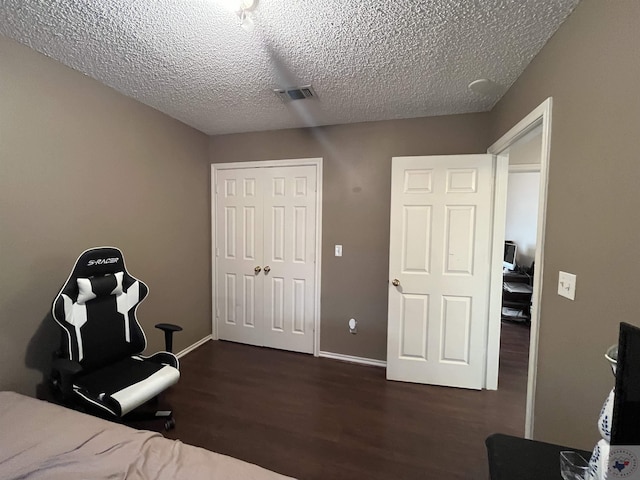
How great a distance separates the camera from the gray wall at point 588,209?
94 cm

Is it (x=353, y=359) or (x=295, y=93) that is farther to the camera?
A: (x=353, y=359)

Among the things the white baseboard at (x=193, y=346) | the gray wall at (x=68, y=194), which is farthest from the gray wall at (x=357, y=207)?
the white baseboard at (x=193, y=346)

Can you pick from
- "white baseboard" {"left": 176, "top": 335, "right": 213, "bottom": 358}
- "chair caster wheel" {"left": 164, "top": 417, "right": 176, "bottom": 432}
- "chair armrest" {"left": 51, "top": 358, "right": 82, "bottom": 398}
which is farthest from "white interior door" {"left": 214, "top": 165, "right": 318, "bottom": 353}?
"chair armrest" {"left": 51, "top": 358, "right": 82, "bottom": 398}

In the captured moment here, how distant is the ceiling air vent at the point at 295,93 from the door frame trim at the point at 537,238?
147 centimetres

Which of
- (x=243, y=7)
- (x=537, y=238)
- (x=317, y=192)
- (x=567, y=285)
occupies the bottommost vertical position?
(x=567, y=285)

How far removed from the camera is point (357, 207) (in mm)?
2781

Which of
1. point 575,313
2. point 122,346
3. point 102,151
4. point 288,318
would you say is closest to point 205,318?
point 288,318

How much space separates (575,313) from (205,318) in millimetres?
3283

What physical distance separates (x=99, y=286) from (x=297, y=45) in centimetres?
195

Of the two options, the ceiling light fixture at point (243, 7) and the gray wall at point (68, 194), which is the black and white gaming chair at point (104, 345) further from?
the ceiling light fixture at point (243, 7)

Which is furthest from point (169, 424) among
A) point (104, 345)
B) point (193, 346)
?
point (193, 346)

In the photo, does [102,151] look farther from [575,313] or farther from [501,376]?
[501,376]

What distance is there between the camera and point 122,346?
6.24 ft

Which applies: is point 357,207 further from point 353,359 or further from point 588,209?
point 588,209
